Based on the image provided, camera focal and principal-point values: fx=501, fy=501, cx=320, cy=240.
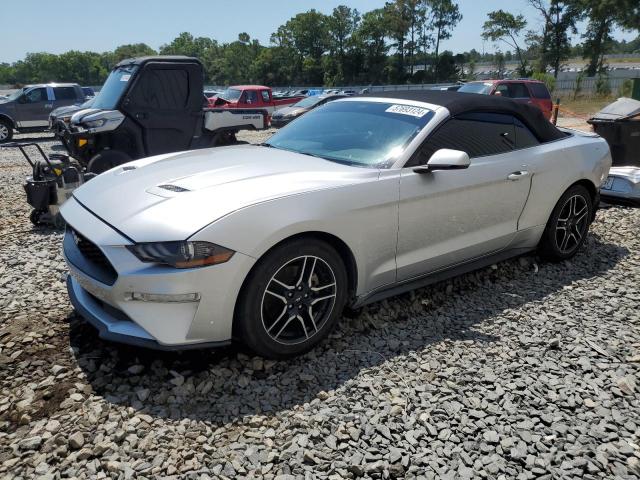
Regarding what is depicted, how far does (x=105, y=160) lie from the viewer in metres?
7.82

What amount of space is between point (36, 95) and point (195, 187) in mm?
17703

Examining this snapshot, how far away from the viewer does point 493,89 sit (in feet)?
48.7

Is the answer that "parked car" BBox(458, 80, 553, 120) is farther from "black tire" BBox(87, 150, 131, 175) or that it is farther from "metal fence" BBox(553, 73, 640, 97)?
"metal fence" BBox(553, 73, 640, 97)

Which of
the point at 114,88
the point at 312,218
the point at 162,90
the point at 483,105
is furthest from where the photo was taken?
the point at 114,88

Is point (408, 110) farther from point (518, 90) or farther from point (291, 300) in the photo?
point (518, 90)

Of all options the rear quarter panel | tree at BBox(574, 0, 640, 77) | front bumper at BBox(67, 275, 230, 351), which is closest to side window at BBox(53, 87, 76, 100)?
front bumper at BBox(67, 275, 230, 351)

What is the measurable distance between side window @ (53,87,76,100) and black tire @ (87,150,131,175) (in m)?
11.9

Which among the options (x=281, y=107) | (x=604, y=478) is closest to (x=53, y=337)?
(x=604, y=478)

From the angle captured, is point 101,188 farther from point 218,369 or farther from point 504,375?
point 504,375

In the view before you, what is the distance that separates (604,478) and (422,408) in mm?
843

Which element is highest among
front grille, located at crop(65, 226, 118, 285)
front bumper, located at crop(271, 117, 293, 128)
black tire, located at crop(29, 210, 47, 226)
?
front grille, located at crop(65, 226, 118, 285)

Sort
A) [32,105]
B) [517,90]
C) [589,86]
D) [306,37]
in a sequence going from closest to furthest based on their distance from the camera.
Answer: [517,90], [32,105], [589,86], [306,37]

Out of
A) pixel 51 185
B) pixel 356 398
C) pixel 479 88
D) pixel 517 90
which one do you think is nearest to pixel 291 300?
pixel 356 398

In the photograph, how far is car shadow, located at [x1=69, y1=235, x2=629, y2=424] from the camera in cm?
264
